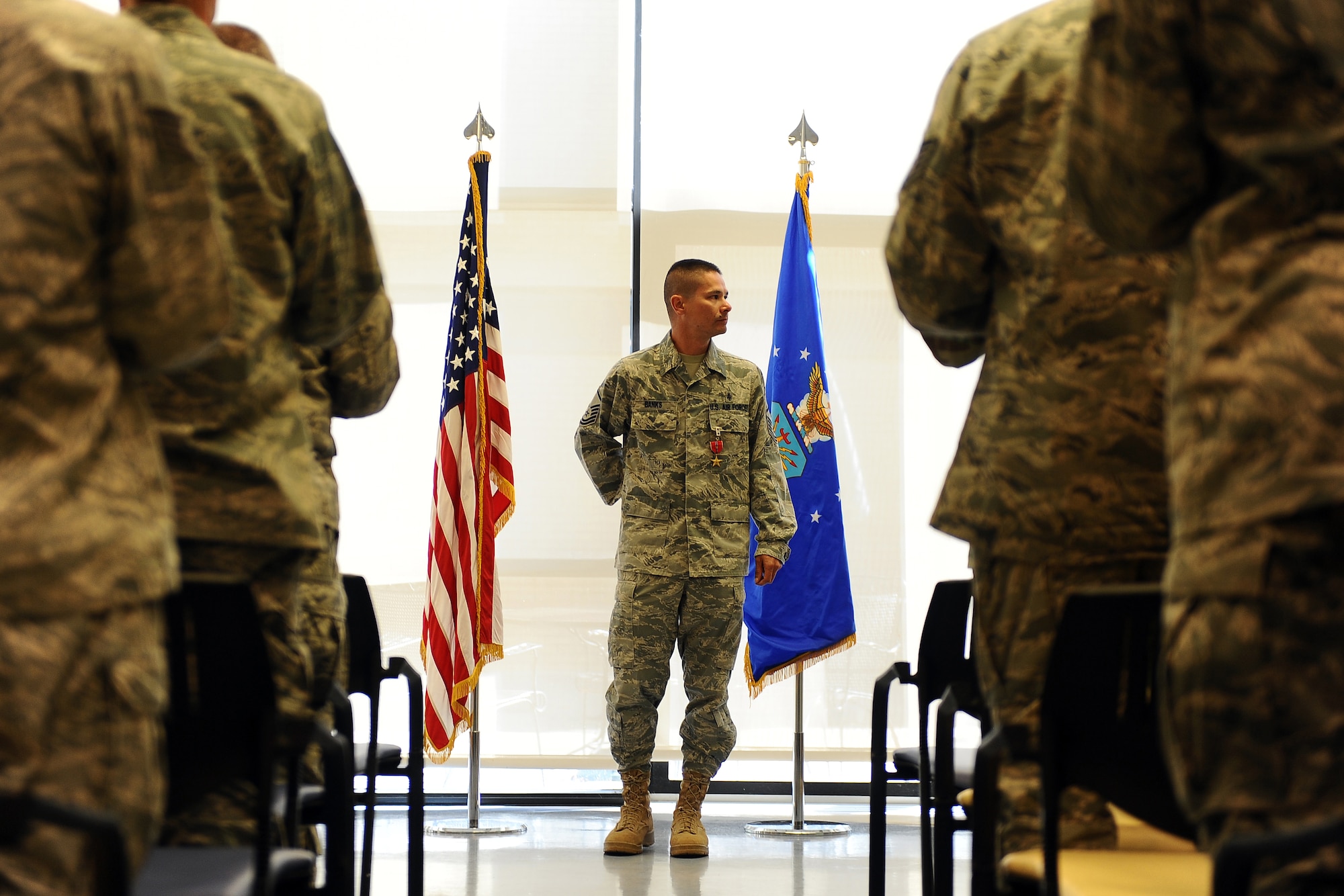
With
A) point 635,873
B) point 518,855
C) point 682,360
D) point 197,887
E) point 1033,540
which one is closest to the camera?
point 197,887

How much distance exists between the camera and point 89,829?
1106mm

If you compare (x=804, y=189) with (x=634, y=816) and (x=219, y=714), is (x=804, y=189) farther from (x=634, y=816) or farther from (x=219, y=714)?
(x=219, y=714)

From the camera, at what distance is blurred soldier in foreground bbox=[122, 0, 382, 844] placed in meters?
1.68

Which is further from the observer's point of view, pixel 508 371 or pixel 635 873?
pixel 508 371

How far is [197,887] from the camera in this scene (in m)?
1.39

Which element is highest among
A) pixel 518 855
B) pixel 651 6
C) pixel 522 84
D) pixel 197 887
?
pixel 651 6

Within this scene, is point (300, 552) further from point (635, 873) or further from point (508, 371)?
point (508, 371)

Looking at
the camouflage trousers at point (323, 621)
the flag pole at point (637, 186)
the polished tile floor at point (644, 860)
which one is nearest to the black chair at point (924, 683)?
the polished tile floor at point (644, 860)

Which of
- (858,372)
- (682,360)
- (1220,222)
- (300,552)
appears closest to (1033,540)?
(1220,222)

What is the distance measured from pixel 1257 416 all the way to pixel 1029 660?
0.72 metres

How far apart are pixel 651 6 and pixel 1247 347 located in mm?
5181

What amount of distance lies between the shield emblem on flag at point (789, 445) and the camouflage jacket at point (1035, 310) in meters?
3.12

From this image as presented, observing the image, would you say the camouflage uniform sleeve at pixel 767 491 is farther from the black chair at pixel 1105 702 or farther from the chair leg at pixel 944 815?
the black chair at pixel 1105 702

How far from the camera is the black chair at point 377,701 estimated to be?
2781 millimetres
